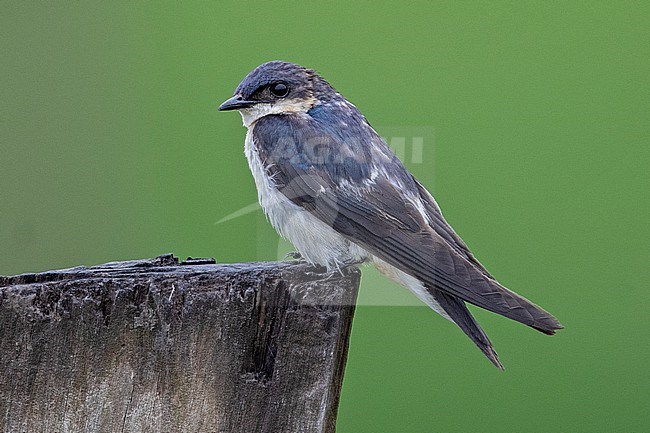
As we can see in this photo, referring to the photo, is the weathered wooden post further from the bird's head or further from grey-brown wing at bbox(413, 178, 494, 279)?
the bird's head

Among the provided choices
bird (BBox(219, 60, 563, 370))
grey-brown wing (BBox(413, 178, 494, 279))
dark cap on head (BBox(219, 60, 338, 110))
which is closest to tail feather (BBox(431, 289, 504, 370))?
bird (BBox(219, 60, 563, 370))

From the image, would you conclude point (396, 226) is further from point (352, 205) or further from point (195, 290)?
point (195, 290)

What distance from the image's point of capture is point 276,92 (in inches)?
88.3

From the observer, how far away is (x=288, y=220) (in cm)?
203

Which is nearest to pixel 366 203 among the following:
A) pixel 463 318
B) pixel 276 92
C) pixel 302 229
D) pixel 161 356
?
pixel 302 229

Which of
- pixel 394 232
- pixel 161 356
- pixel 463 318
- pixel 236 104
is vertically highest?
pixel 236 104

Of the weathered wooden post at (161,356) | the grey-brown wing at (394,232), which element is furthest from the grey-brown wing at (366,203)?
the weathered wooden post at (161,356)

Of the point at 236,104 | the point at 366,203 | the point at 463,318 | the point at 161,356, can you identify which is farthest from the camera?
the point at 236,104

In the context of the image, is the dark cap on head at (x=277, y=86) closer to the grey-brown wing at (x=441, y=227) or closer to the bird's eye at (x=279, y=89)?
the bird's eye at (x=279, y=89)

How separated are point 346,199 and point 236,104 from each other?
0.44 metres

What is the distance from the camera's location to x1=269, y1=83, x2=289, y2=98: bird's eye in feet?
7.35

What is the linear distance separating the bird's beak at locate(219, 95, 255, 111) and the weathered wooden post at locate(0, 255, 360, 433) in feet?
3.27

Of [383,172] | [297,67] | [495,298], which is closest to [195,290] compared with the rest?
[495,298]

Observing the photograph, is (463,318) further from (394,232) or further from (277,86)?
(277,86)
